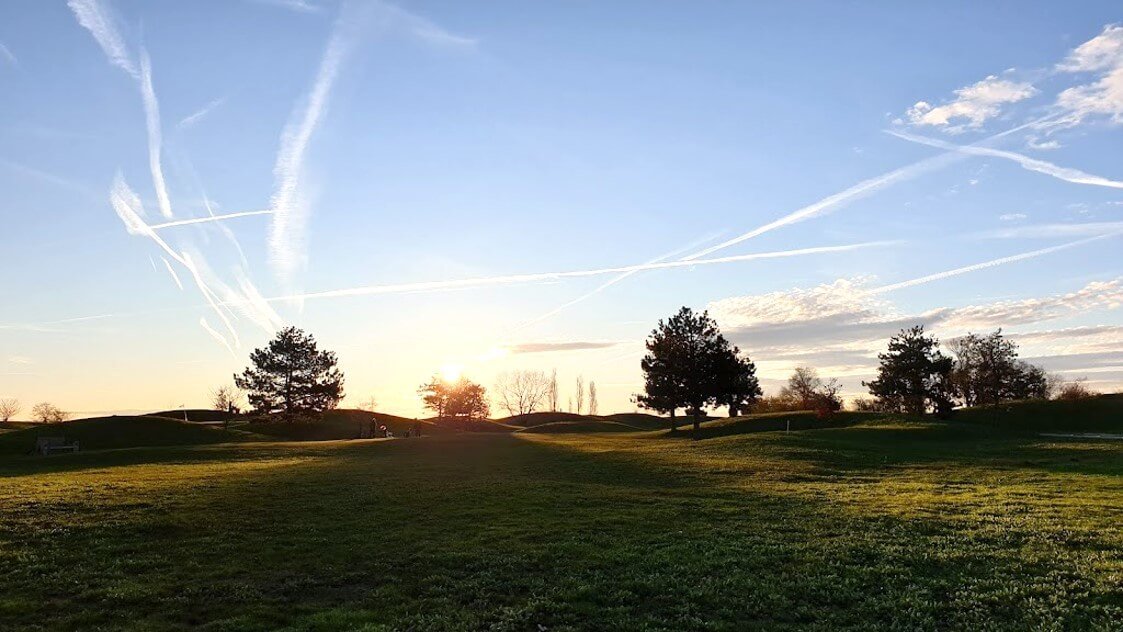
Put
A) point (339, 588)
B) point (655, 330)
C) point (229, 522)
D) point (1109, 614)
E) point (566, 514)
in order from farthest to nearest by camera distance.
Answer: point (655, 330) < point (566, 514) < point (229, 522) < point (339, 588) < point (1109, 614)

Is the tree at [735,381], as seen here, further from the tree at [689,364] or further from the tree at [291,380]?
the tree at [291,380]

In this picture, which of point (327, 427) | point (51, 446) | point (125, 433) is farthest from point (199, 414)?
point (51, 446)

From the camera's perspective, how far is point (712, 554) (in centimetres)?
2355

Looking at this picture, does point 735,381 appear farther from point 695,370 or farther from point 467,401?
point 467,401

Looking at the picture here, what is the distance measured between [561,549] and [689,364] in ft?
236

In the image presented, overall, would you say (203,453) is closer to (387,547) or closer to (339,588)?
(387,547)

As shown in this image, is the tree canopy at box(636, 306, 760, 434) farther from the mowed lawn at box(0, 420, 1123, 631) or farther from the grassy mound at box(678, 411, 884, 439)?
the mowed lawn at box(0, 420, 1123, 631)

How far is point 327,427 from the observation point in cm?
11888

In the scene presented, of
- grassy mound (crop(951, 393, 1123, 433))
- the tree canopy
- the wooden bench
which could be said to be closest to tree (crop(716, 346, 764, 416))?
the tree canopy

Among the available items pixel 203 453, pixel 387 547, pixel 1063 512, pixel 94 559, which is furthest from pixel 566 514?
pixel 203 453

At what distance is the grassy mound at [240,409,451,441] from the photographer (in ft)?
357

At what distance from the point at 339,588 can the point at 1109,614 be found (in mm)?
20797

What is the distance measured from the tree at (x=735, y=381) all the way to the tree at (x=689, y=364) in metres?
0.30

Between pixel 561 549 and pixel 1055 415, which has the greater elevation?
→ pixel 561 549
